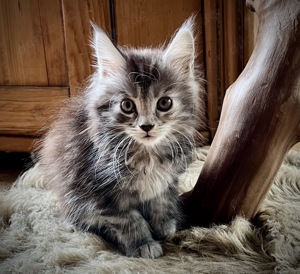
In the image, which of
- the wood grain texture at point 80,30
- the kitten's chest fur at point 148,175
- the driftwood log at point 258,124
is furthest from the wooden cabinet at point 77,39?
the kitten's chest fur at point 148,175

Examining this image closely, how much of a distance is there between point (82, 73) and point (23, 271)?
1.85 feet

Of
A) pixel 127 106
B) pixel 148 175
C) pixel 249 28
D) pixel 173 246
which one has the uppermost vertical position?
pixel 249 28

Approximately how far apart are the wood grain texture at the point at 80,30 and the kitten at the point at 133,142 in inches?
11.0

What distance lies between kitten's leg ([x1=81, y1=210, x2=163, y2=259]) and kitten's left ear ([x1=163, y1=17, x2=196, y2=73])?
0.84 feet

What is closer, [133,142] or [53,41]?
[133,142]

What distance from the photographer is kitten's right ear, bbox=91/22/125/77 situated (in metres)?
0.74

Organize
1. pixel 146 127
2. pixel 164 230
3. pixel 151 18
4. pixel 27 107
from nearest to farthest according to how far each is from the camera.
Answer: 1. pixel 146 127
2. pixel 164 230
3. pixel 151 18
4. pixel 27 107

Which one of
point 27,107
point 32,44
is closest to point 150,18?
point 32,44

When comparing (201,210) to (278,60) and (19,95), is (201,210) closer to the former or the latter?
(278,60)

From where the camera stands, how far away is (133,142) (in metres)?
0.76

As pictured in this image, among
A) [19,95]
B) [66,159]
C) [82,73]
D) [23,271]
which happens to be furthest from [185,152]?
[19,95]

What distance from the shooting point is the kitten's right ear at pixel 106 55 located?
2.44ft

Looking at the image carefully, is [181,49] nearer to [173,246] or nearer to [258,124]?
[258,124]

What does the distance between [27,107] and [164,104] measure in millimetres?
578
